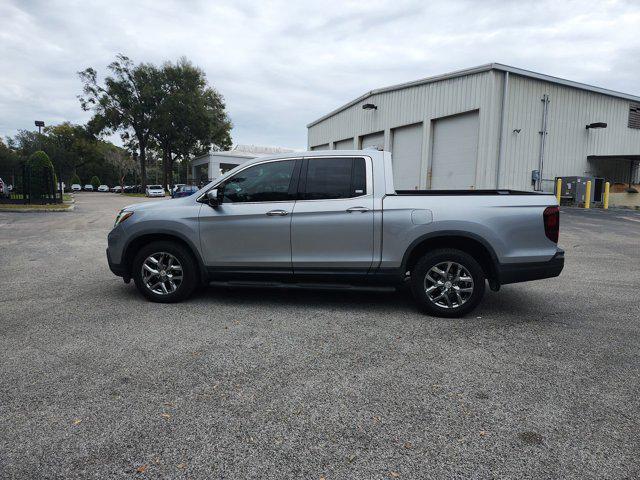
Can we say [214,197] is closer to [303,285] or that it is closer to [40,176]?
[303,285]

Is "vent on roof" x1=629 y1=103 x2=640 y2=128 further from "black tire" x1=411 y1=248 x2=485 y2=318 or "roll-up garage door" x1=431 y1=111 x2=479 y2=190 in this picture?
"black tire" x1=411 y1=248 x2=485 y2=318

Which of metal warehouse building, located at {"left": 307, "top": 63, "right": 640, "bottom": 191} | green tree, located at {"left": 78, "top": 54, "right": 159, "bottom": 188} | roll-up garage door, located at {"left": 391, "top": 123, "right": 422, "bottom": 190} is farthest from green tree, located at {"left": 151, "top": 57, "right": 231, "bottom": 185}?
roll-up garage door, located at {"left": 391, "top": 123, "right": 422, "bottom": 190}

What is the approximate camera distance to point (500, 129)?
19.1 meters

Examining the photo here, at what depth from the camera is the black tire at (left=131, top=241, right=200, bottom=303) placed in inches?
219

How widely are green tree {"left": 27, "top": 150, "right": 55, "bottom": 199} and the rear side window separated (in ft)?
72.3

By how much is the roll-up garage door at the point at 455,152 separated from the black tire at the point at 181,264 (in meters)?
16.2

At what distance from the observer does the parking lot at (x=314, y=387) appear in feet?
8.22

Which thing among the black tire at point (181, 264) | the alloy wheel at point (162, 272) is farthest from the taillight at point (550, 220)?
the alloy wheel at point (162, 272)

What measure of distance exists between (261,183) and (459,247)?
7.97 ft

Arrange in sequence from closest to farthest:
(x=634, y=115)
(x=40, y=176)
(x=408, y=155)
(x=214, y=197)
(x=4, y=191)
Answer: (x=214, y=197) < (x=40, y=176) < (x=408, y=155) < (x=4, y=191) < (x=634, y=115)

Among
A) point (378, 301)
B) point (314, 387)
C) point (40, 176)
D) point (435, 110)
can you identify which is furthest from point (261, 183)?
point (40, 176)

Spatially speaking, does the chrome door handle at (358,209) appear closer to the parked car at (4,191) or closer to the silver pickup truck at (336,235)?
the silver pickup truck at (336,235)

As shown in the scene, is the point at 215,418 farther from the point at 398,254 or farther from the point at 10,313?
the point at 10,313

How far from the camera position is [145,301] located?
18.9 ft
